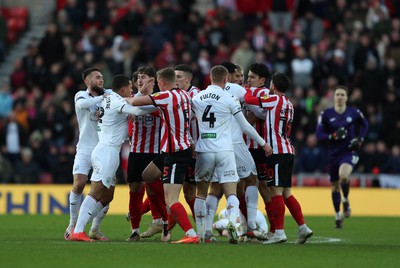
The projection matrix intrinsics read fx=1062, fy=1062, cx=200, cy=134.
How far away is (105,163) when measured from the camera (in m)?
14.7

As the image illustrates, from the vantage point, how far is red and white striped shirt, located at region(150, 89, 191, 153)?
14133 mm

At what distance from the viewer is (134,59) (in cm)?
2880

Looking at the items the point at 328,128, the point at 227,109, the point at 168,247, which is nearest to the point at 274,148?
the point at 227,109

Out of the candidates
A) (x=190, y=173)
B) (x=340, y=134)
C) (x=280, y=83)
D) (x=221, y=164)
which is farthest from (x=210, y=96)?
(x=340, y=134)

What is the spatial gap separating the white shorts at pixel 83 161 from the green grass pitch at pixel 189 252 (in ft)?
3.45

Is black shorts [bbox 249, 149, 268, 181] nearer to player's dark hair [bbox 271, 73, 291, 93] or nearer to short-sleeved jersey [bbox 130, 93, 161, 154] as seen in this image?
player's dark hair [bbox 271, 73, 291, 93]

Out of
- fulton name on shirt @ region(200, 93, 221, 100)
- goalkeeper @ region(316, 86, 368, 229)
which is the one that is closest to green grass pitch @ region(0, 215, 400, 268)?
fulton name on shirt @ region(200, 93, 221, 100)

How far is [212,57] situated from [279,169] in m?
14.1

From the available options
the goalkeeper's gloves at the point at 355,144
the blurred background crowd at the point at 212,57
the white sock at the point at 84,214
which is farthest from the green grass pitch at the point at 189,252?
the blurred background crowd at the point at 212,57

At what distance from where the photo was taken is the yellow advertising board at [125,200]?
80.6 feet

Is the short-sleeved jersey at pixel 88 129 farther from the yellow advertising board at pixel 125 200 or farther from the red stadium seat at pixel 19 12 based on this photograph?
the red stadium seat at pixel 19 12

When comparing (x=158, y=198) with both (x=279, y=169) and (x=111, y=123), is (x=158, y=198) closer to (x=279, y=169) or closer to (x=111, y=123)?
(x=111, y=123)

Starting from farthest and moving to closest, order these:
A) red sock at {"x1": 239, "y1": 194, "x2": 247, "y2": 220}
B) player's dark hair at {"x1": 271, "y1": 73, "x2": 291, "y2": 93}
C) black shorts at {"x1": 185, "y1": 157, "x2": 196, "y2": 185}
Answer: red sock at {"x1": 239, "y1": 194, "x2": 247, "y2": 220}, black shorts at {"x1": 185, "y1": 157, "x2": 196, "y2": 185}, player's dark hair at {"x1": 271, "y1": 73, "x2": 291, "y2": 93}

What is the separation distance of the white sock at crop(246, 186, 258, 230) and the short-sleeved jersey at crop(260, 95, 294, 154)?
0.74 m
